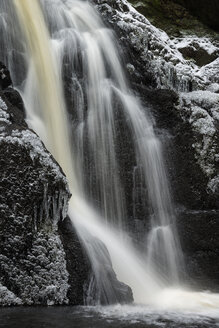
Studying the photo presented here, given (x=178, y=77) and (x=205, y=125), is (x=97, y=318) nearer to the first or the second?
(x=205, y=125)


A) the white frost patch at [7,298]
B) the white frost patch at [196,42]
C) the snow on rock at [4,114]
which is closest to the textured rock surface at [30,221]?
the white frost patch at [7,298]

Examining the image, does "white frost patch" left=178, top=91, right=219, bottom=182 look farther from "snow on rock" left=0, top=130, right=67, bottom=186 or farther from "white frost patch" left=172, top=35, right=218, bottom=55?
"white frost patch" left=172, top=35, right=218, bottom=55

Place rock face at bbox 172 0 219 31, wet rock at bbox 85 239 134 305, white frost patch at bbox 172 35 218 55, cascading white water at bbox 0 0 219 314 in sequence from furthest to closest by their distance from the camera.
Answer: rock face at bbox 172 0 219 31, white frost patch at bbox 172 35 218 55, cascading white water at bbox 0 0 219 314, wet rock at bbox 85 239 134 305

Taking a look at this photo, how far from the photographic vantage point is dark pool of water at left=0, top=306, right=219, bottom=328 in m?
4.21

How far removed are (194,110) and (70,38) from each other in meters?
3.55

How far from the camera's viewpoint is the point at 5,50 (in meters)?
9.41

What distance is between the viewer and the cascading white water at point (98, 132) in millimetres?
6859

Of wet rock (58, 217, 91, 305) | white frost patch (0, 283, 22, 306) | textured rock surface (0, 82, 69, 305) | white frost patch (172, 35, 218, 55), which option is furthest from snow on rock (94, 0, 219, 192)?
white frost patch (0, 283, 22, 306)

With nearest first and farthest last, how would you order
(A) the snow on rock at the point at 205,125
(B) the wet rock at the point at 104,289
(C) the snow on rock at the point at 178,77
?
(B) the wet rock at the point at 104,289
(A) the snow on rock at the point at 205,125
(C) the snow on rock at the point at 178,77

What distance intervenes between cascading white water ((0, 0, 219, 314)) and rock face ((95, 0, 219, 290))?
329mm

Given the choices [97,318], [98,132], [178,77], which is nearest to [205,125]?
[178,77]

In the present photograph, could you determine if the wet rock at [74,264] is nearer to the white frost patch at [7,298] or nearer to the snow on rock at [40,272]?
the snow on rock at [40,272]

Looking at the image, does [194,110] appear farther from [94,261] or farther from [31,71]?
[94,261]

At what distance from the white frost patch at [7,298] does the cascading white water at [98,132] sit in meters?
1.07
